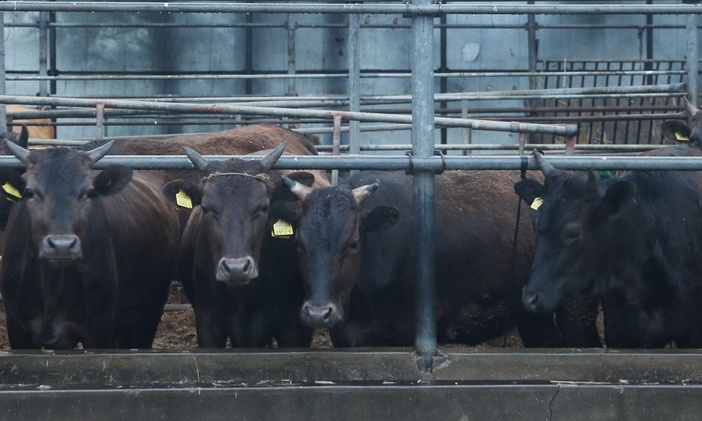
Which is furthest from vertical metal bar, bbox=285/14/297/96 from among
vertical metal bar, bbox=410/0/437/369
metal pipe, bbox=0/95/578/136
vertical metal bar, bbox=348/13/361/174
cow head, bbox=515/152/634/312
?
vertical metal bar, bbox=410/0/437/369

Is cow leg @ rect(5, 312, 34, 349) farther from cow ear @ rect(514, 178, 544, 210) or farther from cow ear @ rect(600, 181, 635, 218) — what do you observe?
cow ear @ rect(600, 181, 635, 218)

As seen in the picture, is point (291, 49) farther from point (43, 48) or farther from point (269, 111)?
point (269, 111)

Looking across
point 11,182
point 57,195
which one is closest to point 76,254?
point 57,195

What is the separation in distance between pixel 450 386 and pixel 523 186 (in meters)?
2.00

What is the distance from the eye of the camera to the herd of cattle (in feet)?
17.9

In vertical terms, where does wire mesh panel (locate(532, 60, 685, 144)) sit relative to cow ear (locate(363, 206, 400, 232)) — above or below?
above

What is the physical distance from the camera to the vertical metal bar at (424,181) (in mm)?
4668

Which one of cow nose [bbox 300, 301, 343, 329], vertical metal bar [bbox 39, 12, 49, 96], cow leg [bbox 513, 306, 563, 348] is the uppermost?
vertical metal bar [bbox 39, 12, 49, 96]

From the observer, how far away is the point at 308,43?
1441 cm

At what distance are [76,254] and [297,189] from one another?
4.33 feet

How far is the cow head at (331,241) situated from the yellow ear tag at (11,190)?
1413 mm

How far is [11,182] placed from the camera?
17.7 feet

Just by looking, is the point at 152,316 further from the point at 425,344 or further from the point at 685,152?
Result: the point at 685,152

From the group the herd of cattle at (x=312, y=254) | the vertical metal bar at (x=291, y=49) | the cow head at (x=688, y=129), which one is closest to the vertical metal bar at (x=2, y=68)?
the herd of cattle at (x=312, y=254)
